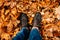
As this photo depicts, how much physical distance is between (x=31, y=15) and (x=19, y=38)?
368 millimetres

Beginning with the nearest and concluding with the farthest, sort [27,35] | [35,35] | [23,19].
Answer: [35,35]
[27,35]
[23,19]

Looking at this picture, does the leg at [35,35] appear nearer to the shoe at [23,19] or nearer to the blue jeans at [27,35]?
the blue jeans at [27,35]

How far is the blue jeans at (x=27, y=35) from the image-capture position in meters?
1.66

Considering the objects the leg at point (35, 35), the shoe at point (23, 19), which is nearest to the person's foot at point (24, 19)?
the shoe at point (23, 19)

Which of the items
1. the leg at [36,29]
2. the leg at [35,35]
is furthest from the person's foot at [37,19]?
the leg at [35,35]

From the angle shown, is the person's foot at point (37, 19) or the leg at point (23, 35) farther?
the person's foot at point (37, 19)

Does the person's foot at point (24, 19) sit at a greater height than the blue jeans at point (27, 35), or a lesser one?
greater

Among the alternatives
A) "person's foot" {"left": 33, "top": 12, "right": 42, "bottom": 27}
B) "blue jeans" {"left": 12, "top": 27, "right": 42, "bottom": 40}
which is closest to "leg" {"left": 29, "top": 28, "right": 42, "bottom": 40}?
"blue jeans" {"left": 12, "top": 27, "right": 42, "bottom": 40}

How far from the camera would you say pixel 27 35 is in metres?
1.78

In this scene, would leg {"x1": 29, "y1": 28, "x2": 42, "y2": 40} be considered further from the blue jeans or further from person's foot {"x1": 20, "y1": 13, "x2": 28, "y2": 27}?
person's foot {"x1": 20, "y1": 13, "x2": 28, "y2": 27}

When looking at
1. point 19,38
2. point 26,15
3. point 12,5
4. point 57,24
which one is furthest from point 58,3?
point 19,38

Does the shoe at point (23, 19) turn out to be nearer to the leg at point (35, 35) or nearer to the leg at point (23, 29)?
the leg at point (23, 29)

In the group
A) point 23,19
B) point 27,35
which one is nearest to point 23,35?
point 27,35

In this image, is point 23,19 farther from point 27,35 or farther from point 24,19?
point 27,35
